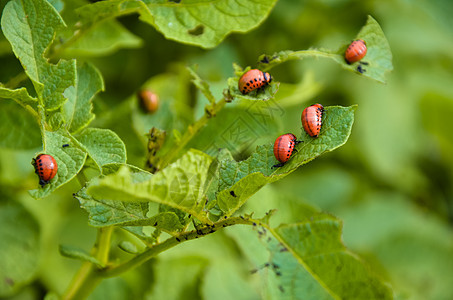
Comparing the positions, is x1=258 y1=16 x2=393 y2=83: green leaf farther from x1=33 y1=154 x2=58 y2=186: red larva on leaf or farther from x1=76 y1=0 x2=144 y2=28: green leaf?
x1=33 y1=154 x2=58 y2=186: red larva on leaf

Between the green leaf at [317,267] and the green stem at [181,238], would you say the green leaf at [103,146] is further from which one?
the green leaf at [317,267]

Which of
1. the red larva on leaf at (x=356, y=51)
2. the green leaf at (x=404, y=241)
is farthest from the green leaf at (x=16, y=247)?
the green leaf at (x=404, y=241)

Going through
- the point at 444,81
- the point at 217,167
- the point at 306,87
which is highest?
the point at 217,167

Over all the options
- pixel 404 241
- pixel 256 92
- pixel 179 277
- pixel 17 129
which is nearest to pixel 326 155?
pixel 404 241

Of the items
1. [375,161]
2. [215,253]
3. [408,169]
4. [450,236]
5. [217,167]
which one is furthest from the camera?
[408,169]

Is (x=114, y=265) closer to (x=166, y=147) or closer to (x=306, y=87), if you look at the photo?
(x=166, y=147)

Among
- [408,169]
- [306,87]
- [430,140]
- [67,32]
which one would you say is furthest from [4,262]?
[430,140]

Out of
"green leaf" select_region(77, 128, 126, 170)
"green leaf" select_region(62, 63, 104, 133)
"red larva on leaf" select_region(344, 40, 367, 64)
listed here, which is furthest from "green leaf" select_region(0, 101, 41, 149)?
"red larva on leaf" select_region(344, 40, 367, 64)
